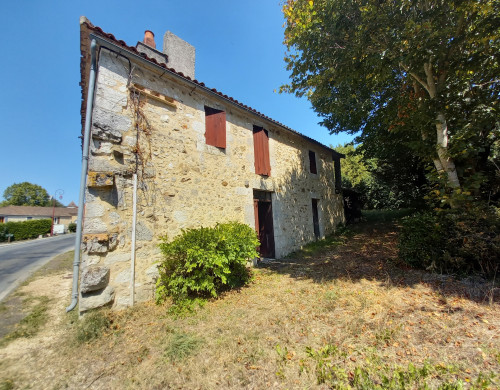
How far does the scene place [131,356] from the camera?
2850 mm

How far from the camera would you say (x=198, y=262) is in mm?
4148

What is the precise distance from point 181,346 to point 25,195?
223 feet

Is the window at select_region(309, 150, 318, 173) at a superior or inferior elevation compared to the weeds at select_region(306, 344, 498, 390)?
superior

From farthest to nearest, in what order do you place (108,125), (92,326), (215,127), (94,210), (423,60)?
(215,127) < (423,60) < (108,125) < (94,210) < (92,326)

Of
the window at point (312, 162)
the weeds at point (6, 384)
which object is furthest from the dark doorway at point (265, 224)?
the weeds at point (6, 384)

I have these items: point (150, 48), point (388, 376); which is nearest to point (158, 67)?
point (150, 48)

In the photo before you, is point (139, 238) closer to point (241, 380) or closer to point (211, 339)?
point (211, 339)

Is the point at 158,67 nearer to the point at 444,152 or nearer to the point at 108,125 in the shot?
the point at 108,125

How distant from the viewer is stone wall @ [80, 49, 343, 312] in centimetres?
409

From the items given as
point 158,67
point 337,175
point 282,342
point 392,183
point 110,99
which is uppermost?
point 158,67

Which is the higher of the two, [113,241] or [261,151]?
[261,151]

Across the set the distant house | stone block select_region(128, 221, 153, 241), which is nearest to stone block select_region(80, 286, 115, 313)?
stone block select_region(128, 221, 153, 241)

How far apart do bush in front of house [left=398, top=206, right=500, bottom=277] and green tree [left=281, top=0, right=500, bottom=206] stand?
59 cm

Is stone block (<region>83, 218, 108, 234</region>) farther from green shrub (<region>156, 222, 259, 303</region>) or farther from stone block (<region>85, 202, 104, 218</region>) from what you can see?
green shrub (<region>156, 222, 259, 303</region>)
